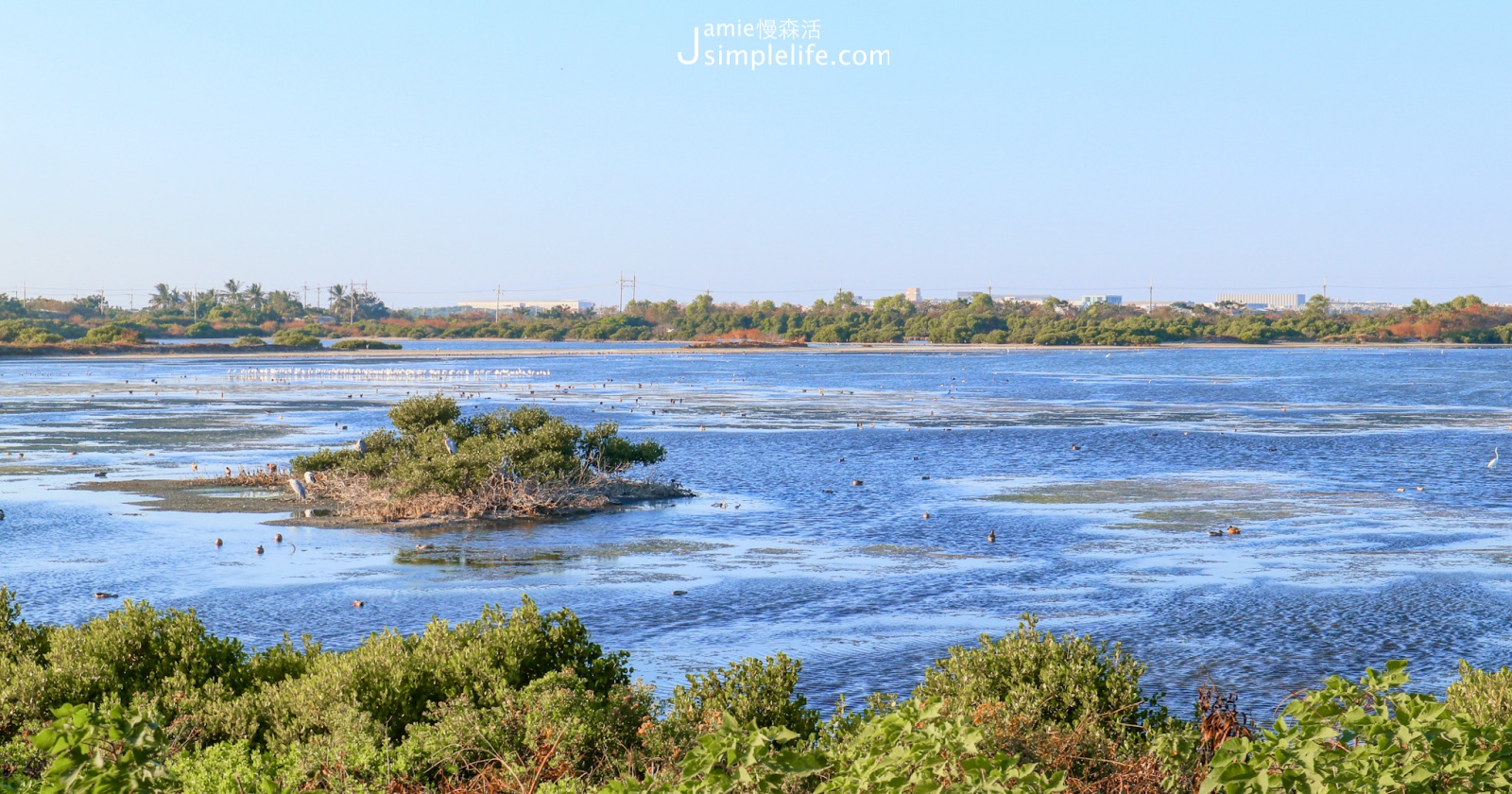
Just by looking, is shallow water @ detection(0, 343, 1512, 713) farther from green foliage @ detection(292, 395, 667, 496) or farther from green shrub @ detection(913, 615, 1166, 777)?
green shrub @ detection(913, 615, 1166, 777)

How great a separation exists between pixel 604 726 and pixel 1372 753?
4.08 meters

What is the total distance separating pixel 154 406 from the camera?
169 ft

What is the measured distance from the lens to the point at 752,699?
8.41m

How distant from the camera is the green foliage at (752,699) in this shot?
8305mm

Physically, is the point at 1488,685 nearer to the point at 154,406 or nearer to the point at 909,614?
the point at 909,614

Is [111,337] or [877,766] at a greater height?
[877,766]

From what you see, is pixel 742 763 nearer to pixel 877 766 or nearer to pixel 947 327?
pixel 877 766

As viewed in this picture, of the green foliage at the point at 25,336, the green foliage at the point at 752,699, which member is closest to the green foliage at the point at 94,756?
the green foliage at the point at 752,699

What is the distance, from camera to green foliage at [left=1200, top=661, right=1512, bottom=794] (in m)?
5.23

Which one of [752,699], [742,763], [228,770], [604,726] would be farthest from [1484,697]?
[228,770]

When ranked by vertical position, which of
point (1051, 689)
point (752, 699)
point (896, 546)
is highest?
A: point (1051, 689)

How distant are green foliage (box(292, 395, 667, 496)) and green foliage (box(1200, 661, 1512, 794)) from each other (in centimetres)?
1821

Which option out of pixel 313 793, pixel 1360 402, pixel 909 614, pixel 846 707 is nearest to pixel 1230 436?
pixel 1360 402

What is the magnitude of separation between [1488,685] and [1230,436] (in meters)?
32.8
